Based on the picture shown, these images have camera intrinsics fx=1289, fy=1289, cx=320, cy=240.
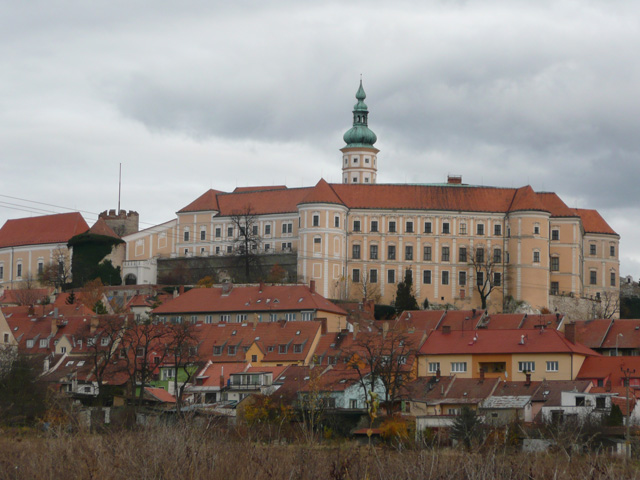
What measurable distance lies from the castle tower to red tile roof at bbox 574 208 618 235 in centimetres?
2735

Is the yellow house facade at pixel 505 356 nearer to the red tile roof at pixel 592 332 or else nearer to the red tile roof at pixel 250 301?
the red tile roof at pixel 592 332

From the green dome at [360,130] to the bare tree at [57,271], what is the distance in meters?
42.5

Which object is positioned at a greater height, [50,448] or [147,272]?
[147,272]

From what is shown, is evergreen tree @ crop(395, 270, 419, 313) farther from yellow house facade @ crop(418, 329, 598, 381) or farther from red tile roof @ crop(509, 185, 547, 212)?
yellow house facade @ crop(418, 329, 598, 381)

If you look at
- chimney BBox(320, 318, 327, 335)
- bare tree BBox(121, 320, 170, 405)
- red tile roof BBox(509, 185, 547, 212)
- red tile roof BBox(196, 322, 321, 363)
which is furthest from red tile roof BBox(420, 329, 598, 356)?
red tile roof BBox(509, 185, 547, 212)

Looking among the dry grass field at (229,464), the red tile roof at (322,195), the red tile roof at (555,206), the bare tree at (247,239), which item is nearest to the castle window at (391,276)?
the red tile roof at (322,195)

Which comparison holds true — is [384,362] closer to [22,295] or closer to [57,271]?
[22,295]

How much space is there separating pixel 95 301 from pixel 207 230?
20949 mm

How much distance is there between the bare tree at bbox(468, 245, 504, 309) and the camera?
11250cm

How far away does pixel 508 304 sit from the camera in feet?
363

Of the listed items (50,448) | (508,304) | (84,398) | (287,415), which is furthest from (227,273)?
(50,448)

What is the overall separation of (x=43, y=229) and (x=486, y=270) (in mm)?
42948

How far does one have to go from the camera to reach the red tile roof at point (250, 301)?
89.1m

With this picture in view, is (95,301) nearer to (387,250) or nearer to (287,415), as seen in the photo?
(387,250)
